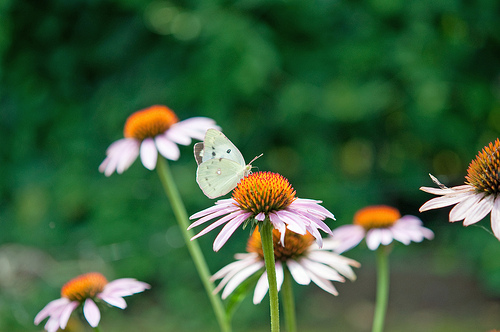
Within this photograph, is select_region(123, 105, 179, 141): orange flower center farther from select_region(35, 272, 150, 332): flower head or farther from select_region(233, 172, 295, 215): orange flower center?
select_region(233, 172, 295, 215): orange flower center

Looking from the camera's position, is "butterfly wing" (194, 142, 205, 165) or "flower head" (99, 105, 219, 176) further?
"flower head" (99, 105, 219, 176)

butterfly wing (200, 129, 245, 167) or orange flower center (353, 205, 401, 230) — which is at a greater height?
butterfly wing (200, 129, 245, 167)

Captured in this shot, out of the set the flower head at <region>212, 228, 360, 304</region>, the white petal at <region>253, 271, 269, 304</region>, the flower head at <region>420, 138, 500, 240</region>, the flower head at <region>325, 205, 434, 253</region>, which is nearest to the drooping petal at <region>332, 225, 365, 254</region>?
the flower head at <region>325, 205, 434, 253</region>

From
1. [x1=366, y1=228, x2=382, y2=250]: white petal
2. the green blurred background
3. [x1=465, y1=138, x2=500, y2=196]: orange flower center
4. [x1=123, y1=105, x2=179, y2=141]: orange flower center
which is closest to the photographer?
[x1=465, y1=138, x2=500, y2=196]: orange flower center

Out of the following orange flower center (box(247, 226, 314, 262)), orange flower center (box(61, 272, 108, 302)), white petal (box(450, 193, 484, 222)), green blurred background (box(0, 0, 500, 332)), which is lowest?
white petal (box(450, 193, 484, 222))

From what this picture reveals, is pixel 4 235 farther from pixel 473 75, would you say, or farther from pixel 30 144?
pixel 473 75

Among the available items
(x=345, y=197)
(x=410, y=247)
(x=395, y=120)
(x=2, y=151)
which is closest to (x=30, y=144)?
(x=2, y=151)

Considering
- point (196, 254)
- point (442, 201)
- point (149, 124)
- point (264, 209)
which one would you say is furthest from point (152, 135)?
point (442, 201)
